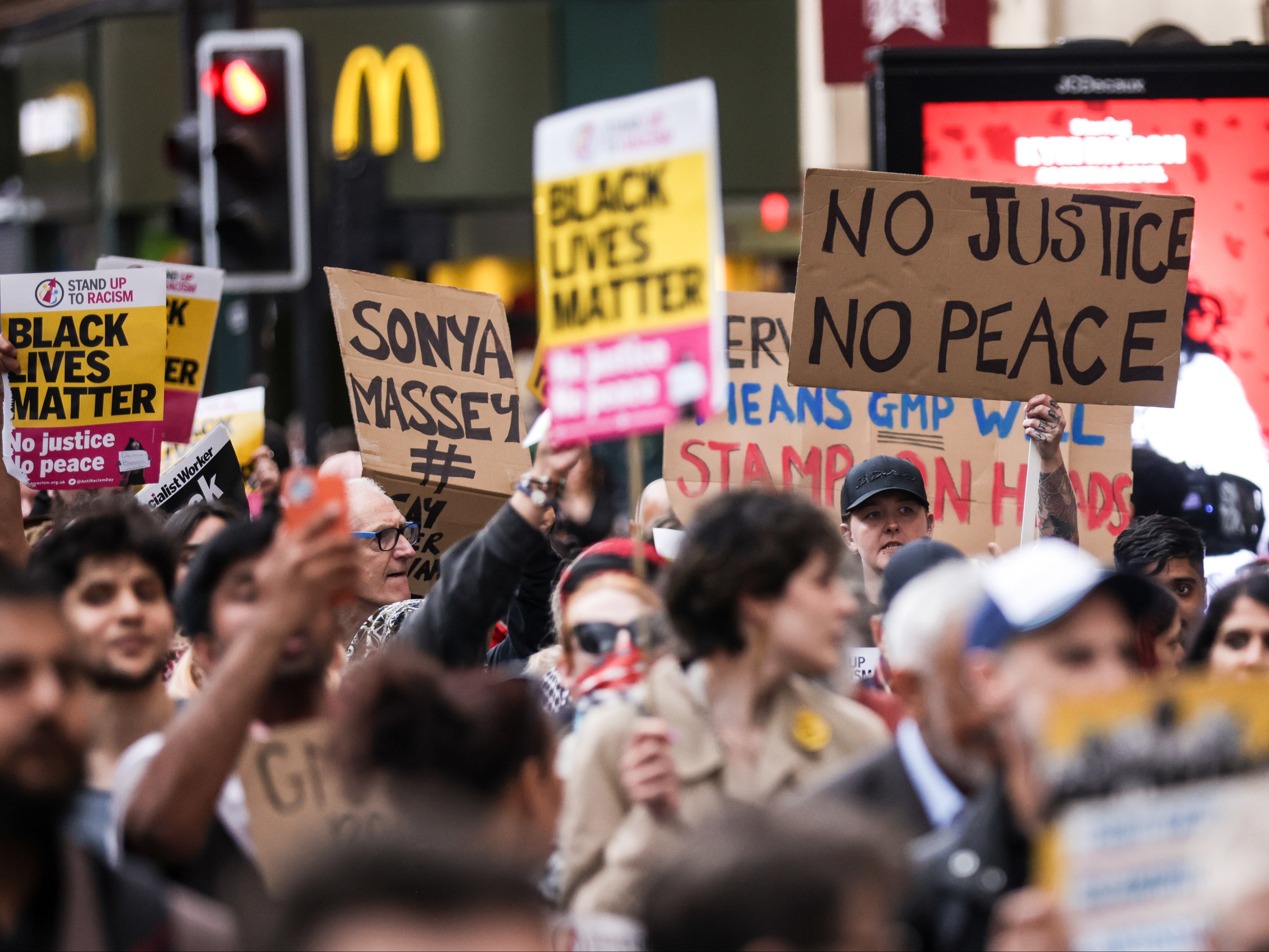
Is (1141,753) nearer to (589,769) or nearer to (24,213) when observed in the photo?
(589,769)

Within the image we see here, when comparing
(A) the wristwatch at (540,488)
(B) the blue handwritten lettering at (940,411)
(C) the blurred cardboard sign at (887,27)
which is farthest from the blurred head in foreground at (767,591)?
(C) the blurred cardboard sign at (887,27)

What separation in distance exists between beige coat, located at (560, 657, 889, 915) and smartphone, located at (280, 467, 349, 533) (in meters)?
0.59

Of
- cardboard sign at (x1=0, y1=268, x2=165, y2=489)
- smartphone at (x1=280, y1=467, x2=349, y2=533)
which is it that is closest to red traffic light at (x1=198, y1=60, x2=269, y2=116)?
cardboard sign at (x1=0, y1=268, x2=165, y2=489)

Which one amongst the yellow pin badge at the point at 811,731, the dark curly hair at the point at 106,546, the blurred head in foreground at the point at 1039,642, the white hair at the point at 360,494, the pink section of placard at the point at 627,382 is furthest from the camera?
the white hair at the point at 360,494

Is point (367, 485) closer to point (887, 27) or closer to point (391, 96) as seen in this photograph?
point (887, 27)

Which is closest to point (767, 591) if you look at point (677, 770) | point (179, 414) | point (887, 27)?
point (677, 770)

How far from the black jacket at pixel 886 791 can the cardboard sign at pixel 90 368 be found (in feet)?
11.8

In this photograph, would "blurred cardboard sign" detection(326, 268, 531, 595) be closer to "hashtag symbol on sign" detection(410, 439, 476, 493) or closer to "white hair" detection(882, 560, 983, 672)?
"hashtag symbol on sign" detection(410, 439, 476, 493)

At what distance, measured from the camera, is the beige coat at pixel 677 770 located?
3.24m

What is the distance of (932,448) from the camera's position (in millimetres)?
6449

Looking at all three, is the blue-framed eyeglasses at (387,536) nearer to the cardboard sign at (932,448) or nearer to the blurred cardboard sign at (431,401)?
the blurred cardboard sign at (431,401)

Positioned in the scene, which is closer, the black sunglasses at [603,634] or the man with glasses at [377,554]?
the black sunglasses at [603,634]

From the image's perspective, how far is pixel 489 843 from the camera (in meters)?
2.27

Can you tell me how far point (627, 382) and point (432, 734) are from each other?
1.08m
